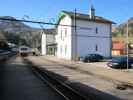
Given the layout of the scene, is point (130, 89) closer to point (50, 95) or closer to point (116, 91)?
point (116, 91)

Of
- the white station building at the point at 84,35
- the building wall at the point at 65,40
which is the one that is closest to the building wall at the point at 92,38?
the white station building at the point at 84,35

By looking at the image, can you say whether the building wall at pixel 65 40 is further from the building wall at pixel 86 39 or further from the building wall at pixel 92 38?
the building wall at pixel 92 38

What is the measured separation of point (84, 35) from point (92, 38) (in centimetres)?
190

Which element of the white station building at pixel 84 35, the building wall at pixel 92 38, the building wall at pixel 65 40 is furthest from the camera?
the building wall at pixel 65 40

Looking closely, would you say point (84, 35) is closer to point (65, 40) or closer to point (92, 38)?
point (92, 38)

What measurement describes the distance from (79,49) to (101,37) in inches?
232

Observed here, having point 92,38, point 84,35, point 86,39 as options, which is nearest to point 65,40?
point 84,35

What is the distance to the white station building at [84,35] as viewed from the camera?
5041cm

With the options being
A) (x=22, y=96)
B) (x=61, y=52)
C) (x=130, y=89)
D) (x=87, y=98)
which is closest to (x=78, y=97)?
(x=87, y=98)

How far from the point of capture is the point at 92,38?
5306 centimetres

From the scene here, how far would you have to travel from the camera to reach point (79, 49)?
51.2m

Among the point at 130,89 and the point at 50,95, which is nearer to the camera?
the point at 50,95

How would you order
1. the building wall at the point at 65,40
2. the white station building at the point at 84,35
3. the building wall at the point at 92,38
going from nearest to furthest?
the white station building at the point at 84,35, the building wall at the point at 92,38, the building wall at the point at 65,40

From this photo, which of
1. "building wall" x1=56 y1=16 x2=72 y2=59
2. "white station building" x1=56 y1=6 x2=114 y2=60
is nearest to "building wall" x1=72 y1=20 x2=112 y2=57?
"white station building" x1=56 y1=6 x2=114 y2=60
